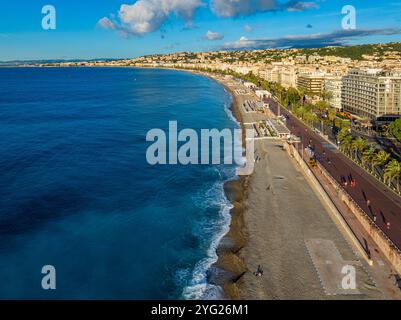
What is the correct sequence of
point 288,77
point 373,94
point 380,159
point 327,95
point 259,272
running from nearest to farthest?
1. point 259,272
2. point 380,159
3. point 373,94
4. point 327,95
5. point 288,77

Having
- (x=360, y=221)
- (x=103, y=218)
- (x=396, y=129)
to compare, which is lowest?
(x=103, y=218)

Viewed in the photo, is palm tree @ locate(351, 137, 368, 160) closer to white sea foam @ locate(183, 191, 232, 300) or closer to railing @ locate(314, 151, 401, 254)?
railing @ locate(314, 151, 401, 254)

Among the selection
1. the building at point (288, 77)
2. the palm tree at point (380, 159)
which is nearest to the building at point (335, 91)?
the building at point (288, 77)

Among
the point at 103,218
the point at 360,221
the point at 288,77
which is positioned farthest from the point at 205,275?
the point at 288,77

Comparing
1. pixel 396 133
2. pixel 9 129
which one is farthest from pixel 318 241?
pixel 9 129

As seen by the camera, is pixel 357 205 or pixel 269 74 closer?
pixel 357 205

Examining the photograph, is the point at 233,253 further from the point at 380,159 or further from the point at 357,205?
the point at 380,159

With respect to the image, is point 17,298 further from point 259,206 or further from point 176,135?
point 176,135
